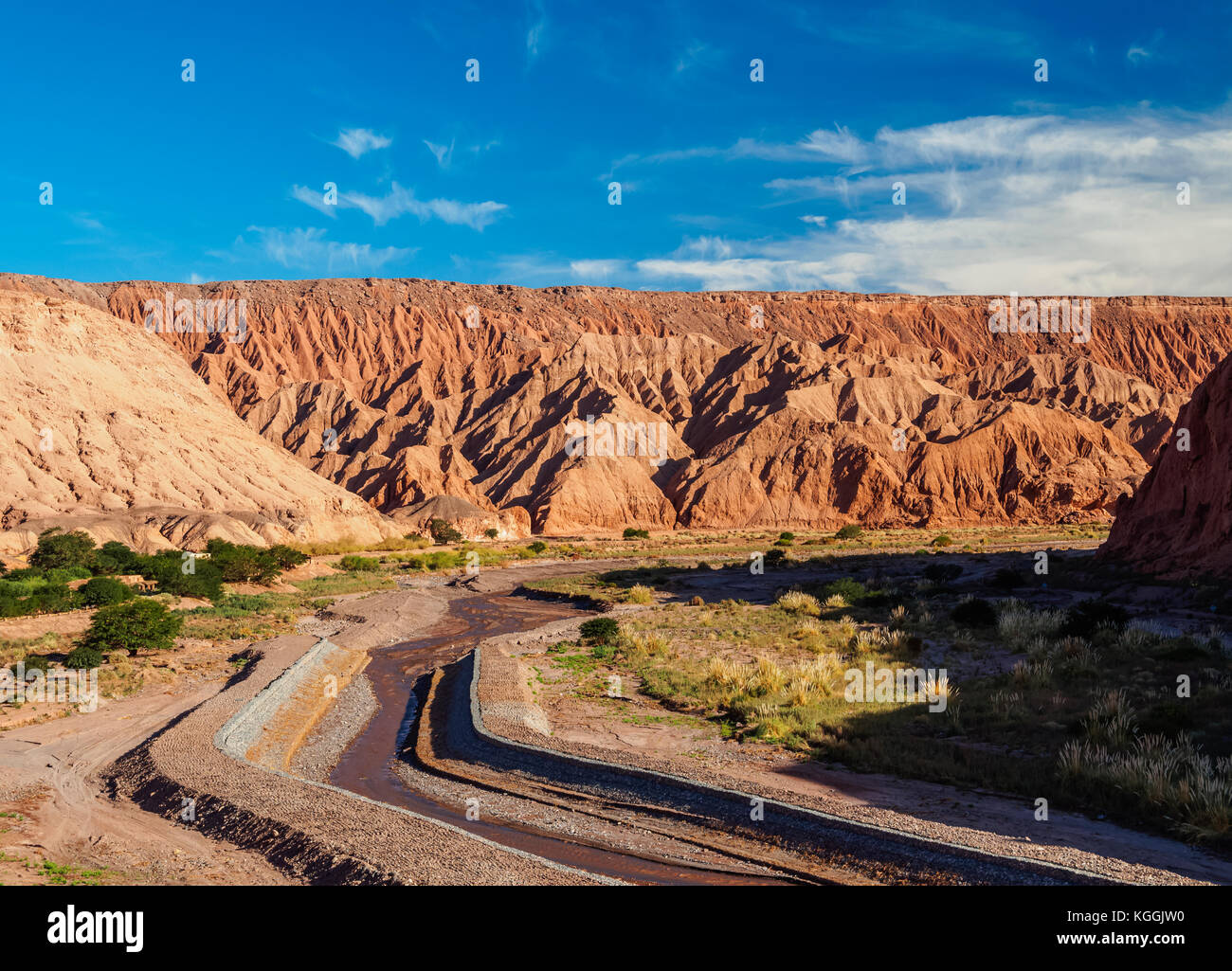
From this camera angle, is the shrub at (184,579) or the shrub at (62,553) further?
the shrub at (62,553)

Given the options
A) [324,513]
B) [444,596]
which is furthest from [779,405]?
[444,596]

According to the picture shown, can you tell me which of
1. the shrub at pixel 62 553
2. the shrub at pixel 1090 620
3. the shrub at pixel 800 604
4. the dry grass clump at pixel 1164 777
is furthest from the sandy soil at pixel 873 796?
the shrub at pixel 62 553

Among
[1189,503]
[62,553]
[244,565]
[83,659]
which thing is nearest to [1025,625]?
[1189,503]

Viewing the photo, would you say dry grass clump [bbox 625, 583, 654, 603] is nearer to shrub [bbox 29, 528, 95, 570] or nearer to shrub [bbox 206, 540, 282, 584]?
shrub [bbox 206, 540, 282, 584]

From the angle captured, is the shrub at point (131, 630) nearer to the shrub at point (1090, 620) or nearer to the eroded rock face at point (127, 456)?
the eroded rock face at point (127, 456)

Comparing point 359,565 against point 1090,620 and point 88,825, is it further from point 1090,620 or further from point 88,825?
point 88,825

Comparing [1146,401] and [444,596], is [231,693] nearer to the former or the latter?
[444,596]
